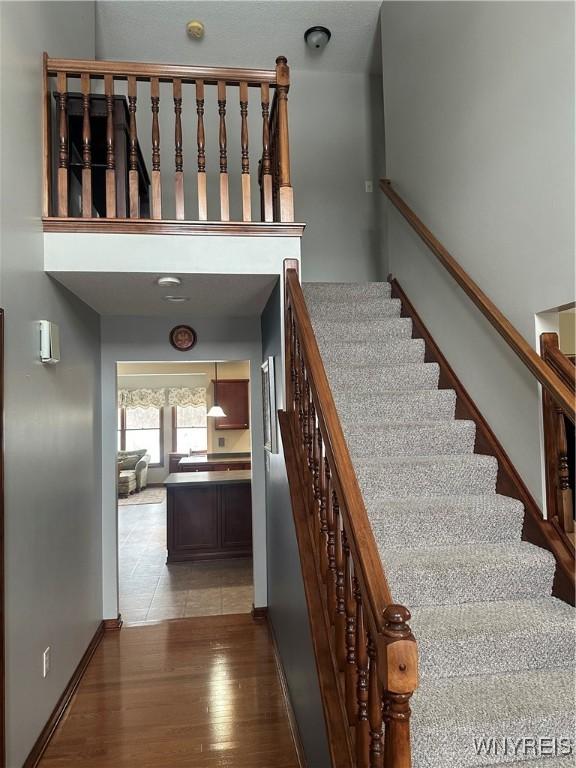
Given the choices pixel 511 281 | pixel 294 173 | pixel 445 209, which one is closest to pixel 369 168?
pixel 294 173

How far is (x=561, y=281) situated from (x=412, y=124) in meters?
2.31

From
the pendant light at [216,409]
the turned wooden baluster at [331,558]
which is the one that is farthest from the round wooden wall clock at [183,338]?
the pendant light at [216,409]

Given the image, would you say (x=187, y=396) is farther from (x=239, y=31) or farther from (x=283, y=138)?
(x=283, y=138)

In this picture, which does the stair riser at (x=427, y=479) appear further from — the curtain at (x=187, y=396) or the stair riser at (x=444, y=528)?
the curtain at (x=187, y=396)

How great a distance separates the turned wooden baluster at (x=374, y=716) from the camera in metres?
1.30

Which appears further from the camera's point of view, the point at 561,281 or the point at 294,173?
the point at 294,173

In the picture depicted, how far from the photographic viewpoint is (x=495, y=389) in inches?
104

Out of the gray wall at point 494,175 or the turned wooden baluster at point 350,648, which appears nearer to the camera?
the turned wooden baluster at point 350,648

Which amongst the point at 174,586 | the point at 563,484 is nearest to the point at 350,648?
the point at 563,484

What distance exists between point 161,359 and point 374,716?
334 centimetres

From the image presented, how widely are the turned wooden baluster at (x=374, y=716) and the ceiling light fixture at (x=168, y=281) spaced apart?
2.26m

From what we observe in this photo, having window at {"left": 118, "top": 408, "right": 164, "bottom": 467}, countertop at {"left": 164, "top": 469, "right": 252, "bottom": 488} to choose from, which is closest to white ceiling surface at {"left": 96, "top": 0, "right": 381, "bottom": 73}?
countertop at {"left": 164, "top": 469, "right": 252, "bottom": 488}

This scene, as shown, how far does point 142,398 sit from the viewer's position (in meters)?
11.3

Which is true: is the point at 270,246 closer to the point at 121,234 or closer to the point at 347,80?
the point at 121,234
